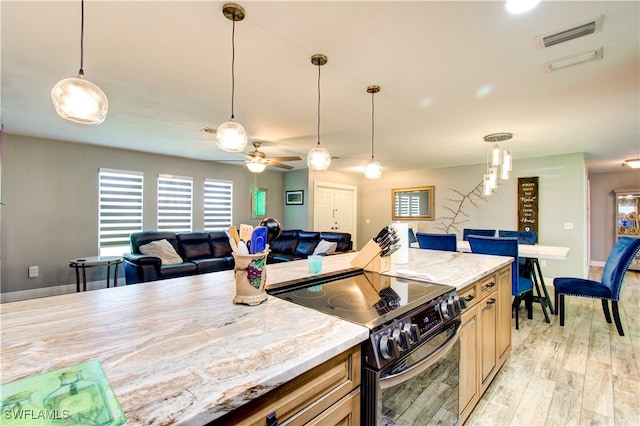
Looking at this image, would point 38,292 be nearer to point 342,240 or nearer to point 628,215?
point 342,240

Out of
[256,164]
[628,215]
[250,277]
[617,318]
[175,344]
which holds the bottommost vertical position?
[617,318]

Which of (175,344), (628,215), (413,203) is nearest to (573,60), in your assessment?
(175,344)

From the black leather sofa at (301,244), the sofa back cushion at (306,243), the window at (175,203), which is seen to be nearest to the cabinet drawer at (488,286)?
the black leather sofa at (301,244)

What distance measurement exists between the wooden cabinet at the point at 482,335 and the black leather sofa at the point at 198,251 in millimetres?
3328

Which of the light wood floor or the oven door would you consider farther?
the light wood floor

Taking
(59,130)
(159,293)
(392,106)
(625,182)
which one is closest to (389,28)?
(392,106)

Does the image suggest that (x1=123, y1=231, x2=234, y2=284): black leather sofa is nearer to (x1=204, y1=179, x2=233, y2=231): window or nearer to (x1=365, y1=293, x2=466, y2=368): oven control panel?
(x1=204, y1=179, x2=233, y2=231): window

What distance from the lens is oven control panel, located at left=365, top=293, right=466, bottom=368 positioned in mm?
1002

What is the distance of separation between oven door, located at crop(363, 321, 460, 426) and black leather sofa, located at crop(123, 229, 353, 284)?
12.4 ft

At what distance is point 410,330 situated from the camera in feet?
3.73

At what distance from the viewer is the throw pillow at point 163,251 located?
454cm

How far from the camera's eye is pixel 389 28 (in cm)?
176

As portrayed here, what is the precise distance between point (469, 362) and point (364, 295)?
0.87 meters

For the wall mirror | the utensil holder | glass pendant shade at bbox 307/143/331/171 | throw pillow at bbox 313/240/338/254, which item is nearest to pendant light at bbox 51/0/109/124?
the utensil holder
